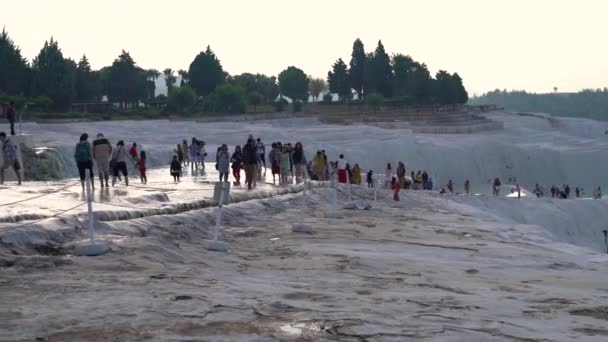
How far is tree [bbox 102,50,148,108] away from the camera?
298ft

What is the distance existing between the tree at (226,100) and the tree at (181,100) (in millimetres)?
3340

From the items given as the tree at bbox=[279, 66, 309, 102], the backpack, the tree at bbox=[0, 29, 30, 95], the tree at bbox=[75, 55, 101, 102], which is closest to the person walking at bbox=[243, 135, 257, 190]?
the backpack

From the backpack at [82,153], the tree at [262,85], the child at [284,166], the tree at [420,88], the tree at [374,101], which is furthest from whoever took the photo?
the tree at [262,85]

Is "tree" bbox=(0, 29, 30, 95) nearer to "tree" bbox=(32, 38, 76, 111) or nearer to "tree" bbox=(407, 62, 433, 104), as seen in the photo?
"tree" bbox=(32, 38, 76, 111)

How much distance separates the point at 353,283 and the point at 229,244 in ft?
11.4

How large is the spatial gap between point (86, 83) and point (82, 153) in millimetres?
67315

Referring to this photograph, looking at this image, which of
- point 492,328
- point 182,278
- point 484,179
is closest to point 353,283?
point 182,278

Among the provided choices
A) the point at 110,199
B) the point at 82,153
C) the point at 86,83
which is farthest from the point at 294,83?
the point at 110,199

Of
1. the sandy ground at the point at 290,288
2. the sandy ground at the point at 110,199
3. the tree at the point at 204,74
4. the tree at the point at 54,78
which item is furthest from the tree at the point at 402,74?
the sandy ground at the point at 290,288

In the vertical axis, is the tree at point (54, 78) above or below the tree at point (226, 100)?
above

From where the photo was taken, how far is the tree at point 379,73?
118m

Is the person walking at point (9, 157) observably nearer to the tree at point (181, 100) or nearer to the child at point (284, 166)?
the child at point (284, 166)

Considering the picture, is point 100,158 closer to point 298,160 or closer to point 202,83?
point 298,160

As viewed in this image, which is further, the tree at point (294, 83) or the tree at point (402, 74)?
the tree at point (294, 83)
